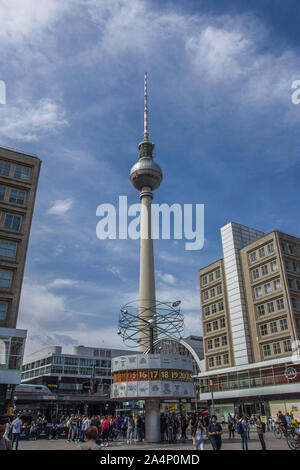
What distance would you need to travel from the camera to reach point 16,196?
133 feet

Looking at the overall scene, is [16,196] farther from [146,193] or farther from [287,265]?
[146,193]

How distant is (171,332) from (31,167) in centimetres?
2603

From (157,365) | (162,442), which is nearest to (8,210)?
(157,365)

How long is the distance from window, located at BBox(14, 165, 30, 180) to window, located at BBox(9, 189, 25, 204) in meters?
1.84

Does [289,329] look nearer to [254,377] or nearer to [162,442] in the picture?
[254,377]

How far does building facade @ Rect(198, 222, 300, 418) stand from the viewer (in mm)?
46250

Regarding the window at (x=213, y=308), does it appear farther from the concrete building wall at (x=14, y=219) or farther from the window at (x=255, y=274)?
the concrete building wall at (x=14, y=219)

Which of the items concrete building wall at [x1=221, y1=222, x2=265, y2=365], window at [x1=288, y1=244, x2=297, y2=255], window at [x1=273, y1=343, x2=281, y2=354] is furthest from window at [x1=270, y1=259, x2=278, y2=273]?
window at [x1=273, y1=343, x2=281, y2=354]

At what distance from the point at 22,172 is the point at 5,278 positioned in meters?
12.6

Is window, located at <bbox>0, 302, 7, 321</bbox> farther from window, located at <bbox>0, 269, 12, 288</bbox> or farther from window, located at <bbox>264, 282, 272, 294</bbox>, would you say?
window, located at <bbox>264, 282, 272, 294</bbox>

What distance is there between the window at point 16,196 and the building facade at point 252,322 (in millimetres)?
33523

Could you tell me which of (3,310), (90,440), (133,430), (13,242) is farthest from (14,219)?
(90,440)

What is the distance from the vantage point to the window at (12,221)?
38953mm

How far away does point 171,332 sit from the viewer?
28.6m
